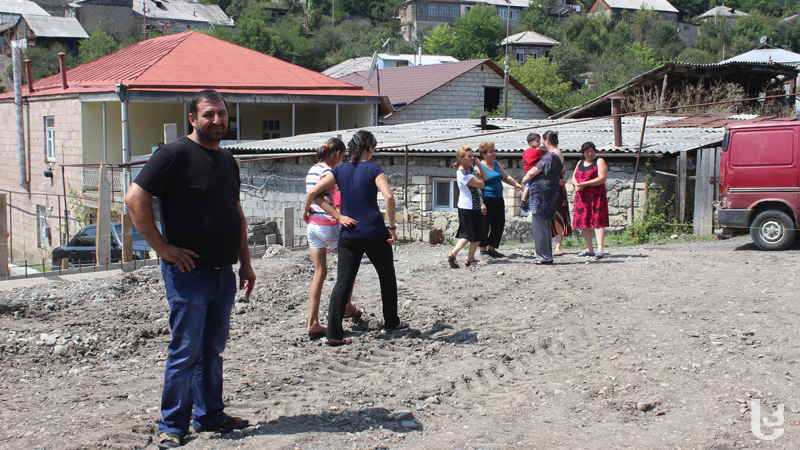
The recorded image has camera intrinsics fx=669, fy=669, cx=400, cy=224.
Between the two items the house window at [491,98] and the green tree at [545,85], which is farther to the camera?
the green tree at [545,85]

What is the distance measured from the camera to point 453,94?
1170 inches

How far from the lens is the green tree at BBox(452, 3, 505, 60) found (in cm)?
6606

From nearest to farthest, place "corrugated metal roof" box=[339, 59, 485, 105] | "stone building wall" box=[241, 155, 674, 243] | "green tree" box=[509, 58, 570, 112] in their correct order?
"stone building wall" box=[241, 155, 674, 243], "corrugated metal roof" box=[339, 59, 485, 105], "green tree" box=[509, 58, 570, 112]

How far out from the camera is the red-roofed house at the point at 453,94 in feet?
94.4

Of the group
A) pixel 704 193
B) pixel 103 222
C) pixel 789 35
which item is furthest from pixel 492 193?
pixel 789 35

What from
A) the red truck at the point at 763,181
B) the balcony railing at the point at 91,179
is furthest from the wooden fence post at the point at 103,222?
the balcony railing at the point at 91,179

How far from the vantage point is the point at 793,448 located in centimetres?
347

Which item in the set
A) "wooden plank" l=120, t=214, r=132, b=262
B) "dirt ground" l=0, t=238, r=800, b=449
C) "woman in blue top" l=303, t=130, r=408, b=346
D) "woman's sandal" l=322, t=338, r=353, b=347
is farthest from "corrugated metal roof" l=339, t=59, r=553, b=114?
"woman's sandal" l=322, t=338, r=353, b=347

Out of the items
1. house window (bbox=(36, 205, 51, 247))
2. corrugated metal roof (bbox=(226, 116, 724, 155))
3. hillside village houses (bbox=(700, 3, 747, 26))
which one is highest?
hillside village houses (bbox=(700, 3, 747, 26))

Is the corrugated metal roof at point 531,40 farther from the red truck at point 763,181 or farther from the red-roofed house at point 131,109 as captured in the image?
the red truck at point 763,181

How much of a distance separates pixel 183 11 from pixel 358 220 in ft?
268

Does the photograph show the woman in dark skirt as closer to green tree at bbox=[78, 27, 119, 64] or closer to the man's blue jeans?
the man's blue jeans

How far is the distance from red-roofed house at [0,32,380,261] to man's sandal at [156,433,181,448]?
1856cm

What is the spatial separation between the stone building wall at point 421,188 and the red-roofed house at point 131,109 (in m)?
4.95
